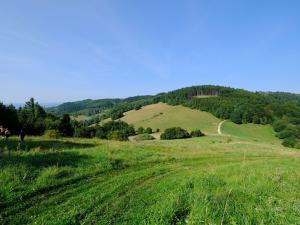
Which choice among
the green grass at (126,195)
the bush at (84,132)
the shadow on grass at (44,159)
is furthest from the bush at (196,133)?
the shadow on grass at (44,159)

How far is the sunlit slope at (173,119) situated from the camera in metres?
125

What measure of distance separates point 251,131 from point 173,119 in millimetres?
36424

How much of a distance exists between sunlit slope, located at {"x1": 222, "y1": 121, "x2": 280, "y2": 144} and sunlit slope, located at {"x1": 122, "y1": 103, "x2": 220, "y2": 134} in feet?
17.3

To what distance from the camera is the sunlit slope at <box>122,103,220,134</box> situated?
125 meters

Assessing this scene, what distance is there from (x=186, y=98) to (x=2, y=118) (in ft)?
440

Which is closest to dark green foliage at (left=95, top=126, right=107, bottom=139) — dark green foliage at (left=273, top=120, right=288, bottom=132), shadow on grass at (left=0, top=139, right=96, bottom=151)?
dark green foliage at (left=273, top=120, right=288, bottom=132)

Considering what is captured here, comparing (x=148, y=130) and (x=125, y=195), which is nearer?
(x=125, y=195)

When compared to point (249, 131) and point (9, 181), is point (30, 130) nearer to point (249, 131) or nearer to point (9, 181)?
point (9, 181)

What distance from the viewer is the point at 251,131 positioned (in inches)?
4550

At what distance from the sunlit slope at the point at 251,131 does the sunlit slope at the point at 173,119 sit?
17.3 feet

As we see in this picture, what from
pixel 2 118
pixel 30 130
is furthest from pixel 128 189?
pixel 30 130

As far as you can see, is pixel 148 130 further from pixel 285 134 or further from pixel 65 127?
pixel 285 134

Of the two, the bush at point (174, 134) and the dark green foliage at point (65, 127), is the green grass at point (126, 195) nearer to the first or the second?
the dark green foliage at point (65, 127)

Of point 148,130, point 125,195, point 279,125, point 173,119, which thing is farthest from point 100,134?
point 125,195
